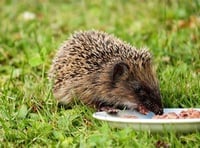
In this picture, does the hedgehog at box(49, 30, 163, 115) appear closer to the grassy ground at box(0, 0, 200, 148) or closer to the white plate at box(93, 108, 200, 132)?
the grassy ground at box(0, 0, 200, 148)

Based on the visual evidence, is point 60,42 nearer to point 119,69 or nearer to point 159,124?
point 119,69

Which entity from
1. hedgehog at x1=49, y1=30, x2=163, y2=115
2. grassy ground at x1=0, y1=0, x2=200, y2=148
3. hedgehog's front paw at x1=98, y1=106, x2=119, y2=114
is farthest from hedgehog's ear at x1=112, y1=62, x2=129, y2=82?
grassy ground at x1=0, y1=0, x2=200, y2=148

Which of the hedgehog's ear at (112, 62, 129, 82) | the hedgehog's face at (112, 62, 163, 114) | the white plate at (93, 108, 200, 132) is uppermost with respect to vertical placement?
the hedgehog's ear at (112, 62, 129, 82)

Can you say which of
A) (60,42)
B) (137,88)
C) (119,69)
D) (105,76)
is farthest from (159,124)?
(60,42)

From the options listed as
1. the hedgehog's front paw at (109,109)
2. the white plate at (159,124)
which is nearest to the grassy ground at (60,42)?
the white plate at (159,124)

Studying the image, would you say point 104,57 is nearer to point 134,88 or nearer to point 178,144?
point 134,88

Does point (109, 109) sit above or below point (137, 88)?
below

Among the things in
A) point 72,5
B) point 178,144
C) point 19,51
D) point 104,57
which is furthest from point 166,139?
point 72,5
